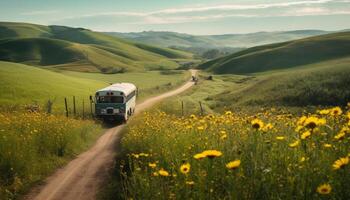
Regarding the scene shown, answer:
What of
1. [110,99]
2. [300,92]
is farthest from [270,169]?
[300,92]

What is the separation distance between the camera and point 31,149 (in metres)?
16.8

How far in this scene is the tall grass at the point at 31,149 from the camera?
47.9ft

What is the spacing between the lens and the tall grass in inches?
575

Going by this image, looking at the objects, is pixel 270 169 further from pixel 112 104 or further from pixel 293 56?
pixel 293 56

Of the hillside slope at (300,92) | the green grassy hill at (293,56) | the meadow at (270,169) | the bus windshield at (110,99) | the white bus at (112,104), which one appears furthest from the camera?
the green grassy hill at (293,56)

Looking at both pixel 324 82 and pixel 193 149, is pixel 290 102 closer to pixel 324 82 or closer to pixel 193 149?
pixel 324 82

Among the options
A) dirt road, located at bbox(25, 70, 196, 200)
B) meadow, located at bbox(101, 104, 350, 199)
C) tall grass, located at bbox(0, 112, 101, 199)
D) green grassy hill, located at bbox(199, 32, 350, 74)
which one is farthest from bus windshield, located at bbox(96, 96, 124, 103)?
green grassy hill, located at bbox(199, 32, 350, 74)

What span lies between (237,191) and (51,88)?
50611mm

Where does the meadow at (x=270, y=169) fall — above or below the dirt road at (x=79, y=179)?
above

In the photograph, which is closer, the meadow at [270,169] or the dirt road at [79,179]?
the meadow at [270,169]

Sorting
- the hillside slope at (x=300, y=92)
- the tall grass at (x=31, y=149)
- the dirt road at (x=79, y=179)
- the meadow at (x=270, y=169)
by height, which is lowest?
the hillside slope at (x=300, y=92)

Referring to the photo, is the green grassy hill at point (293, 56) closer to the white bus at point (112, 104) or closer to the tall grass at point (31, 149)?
the white bus at point (112, 104)

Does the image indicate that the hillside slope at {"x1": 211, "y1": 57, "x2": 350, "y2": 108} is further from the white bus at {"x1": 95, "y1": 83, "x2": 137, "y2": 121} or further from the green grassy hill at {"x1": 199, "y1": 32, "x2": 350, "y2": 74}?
the green grassy hill at {"x1": 199, "y1": 32, "x2": 350, "y2": 74}

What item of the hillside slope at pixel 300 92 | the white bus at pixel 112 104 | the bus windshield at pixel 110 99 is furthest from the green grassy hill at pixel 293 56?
the bus windshield at pixel 110 99
